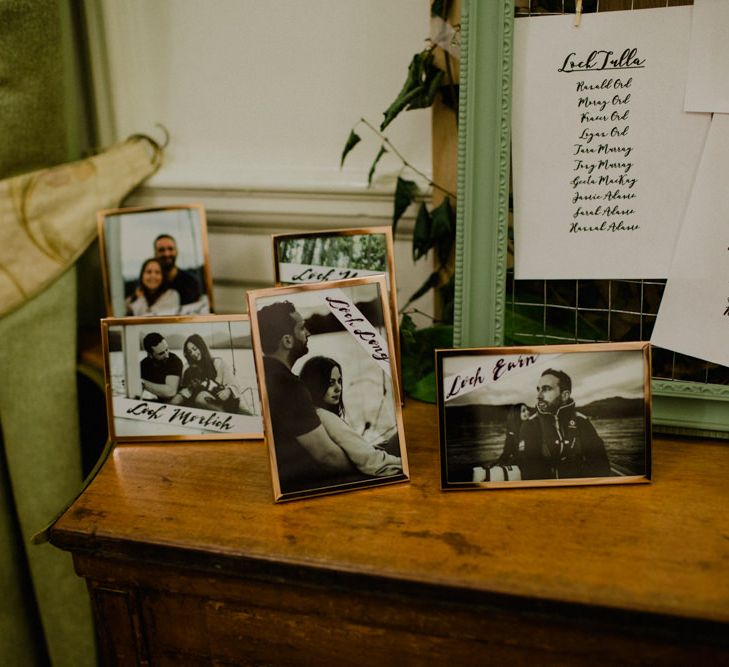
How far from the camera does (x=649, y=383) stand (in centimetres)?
64

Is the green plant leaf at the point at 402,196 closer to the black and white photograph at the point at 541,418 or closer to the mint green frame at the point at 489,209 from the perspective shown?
the mint green frame at the point at 489,209

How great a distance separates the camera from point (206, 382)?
0.76 meters

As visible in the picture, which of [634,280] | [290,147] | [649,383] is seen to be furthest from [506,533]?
[290,147]

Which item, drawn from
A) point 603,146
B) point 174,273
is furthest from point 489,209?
point 174,273

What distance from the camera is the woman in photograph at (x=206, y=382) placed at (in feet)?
2.48

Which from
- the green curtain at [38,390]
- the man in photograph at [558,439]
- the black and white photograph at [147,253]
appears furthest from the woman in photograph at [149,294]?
the man in photograph at [558,439]

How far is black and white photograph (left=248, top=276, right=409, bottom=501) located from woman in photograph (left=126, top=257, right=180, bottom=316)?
1.11ft

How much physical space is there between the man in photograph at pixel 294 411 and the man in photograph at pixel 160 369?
17cm

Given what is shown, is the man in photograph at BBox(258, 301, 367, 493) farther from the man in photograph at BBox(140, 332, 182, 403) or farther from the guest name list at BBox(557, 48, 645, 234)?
the guest name list at BBox(557, 48, 645, 234)

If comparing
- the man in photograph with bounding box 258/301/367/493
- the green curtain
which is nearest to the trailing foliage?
the man in photograph with bounding box 258/301/367/493

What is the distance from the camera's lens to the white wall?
96cm

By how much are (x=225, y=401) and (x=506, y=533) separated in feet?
1.16

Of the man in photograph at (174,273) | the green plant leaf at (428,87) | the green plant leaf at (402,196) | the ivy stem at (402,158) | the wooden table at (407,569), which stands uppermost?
the green plant leaf at (428,87)

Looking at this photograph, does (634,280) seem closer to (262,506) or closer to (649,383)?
(649,383)
